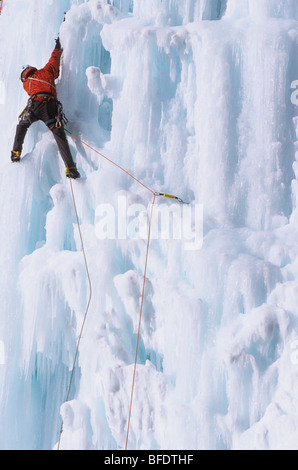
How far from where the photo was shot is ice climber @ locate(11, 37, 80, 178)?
5.67 metres

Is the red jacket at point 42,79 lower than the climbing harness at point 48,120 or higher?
higher

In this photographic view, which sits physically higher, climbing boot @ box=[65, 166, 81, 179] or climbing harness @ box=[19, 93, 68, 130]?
climbing harness @ box=[19, 93, 68, 130]

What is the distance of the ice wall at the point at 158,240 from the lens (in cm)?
492

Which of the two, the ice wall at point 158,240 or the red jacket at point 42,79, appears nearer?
the ice wall at point 158,240

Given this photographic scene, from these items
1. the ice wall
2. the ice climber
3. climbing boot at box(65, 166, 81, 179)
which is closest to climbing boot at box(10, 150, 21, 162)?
the ice climber

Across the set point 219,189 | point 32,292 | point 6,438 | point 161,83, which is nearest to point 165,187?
point 219,189

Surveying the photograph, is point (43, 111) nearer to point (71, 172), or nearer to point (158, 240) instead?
point (71, 172)

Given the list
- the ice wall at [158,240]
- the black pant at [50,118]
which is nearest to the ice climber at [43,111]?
the black pant at [50,118]

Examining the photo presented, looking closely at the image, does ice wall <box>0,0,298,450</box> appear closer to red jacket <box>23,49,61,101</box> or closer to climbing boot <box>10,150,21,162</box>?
climbing boot <box>10,150,21,162</box>

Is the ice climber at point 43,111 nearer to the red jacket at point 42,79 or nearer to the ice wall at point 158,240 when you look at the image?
the red jacket at point 42,79

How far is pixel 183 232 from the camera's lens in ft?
17.7

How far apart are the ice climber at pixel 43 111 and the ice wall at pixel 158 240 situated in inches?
7.9

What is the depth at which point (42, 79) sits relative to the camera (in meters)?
5.72

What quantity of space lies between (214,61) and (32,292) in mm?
3038
